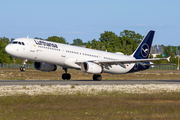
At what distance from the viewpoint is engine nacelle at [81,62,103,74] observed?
120ft

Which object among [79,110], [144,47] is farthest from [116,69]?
[79,110]

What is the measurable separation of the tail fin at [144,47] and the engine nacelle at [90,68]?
437 inches

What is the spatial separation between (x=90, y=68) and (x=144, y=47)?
14262 millimetres

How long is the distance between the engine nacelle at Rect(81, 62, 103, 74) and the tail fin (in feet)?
36.4

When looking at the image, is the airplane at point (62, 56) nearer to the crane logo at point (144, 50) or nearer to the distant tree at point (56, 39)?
the crane logo at point (144, 50)

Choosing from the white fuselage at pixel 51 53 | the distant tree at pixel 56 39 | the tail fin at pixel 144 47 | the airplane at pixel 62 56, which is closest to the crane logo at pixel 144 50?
the tail fin at pixel 144 47

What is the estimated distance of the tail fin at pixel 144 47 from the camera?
47000mm

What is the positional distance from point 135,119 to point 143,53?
36.3 m

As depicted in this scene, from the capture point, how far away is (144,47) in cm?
4750

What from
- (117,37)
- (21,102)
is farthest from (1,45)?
(21,102)

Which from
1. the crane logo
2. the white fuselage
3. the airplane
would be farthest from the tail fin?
the white fuselage

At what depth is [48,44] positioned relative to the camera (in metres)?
35.9

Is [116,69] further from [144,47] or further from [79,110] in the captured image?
[79,110]

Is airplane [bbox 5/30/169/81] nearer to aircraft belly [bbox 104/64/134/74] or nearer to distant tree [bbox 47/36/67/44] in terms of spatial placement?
aircraft belly [bbox 104/64/134/74]
